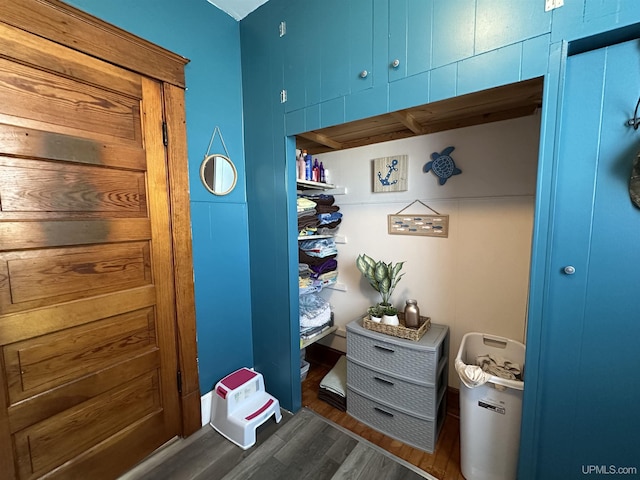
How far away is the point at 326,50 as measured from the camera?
1375 mm

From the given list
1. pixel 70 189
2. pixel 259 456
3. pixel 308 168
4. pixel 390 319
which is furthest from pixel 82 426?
pixel 308 168

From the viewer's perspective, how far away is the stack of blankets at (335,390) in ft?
5.91

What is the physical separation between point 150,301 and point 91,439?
25.6 inches

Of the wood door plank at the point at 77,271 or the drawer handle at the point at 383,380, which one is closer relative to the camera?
the wood door plank at the point at 77,271

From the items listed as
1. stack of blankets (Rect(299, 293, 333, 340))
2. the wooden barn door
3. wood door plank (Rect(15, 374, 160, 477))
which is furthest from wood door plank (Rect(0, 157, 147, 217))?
stack of blankets (Rect(299, 293, 333, 340))

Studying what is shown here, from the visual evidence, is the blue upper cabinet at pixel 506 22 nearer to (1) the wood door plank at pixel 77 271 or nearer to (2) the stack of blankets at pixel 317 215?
(2) the stack of blankets at pixel 317 215

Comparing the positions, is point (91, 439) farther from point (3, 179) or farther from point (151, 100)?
point (151, 100)

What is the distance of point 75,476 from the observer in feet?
3.84

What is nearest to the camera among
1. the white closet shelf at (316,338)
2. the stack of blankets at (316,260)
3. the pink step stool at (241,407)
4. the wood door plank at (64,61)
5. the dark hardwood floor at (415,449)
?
the wood door plank at (64,61)

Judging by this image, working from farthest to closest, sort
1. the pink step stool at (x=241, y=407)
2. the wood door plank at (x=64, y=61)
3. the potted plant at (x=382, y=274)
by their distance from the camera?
the potted plant at (x=382, y=274)
the pink step stool at (x=241, y=407)
the wood door plank at (x=64, y=61)

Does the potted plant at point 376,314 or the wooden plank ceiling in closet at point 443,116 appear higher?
the wooden plank ceiling in closet at point 443,116

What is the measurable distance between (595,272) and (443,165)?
3.11ft

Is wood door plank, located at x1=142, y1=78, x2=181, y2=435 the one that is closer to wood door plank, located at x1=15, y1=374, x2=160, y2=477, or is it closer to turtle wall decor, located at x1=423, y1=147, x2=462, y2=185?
wood door plank, located at x1=15, y1=374, x2=160, y2=477

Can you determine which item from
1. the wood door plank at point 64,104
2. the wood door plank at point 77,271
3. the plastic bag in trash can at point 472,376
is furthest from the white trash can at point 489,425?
the wood door plank at point 64,104
